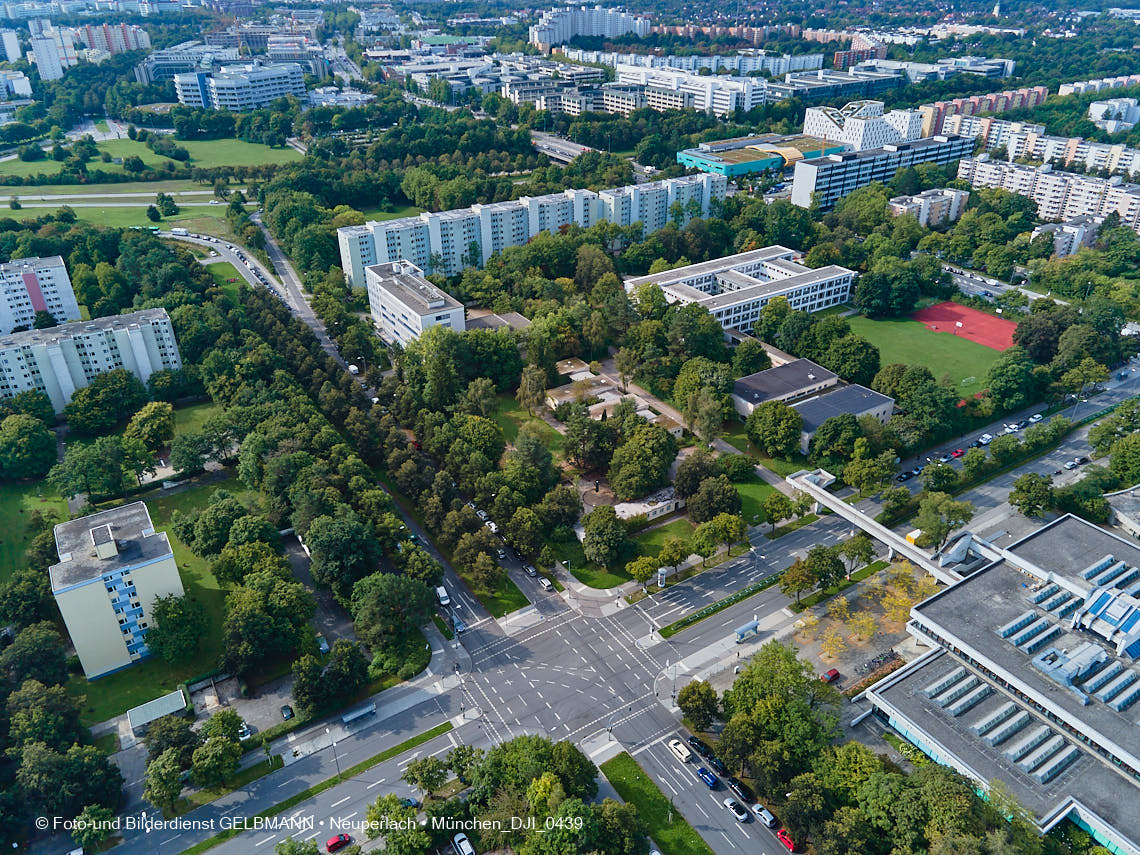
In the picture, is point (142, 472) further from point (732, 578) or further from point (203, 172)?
point (203, 172)

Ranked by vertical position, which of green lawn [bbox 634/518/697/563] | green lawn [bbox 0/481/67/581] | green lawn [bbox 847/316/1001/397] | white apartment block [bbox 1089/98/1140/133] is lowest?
green lawn [bbox 634/518/697/563]

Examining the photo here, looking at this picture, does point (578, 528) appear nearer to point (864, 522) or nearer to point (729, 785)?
point (864, 522)

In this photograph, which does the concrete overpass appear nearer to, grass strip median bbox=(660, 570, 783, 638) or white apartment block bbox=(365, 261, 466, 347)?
grass strip median bbox=(660, 570, 783, 638)

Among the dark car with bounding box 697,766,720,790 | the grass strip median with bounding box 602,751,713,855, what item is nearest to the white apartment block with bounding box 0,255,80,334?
the grass strip median with bounding box 602,751,713,855

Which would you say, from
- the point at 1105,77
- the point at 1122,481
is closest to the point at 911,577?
the point at 1122,481

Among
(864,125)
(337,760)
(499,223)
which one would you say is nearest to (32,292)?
(499,223)

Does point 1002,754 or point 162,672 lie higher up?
point 1002,754

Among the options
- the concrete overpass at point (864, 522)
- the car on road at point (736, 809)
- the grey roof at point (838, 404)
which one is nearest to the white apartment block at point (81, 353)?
the concrete overpass at point (864, 522)
